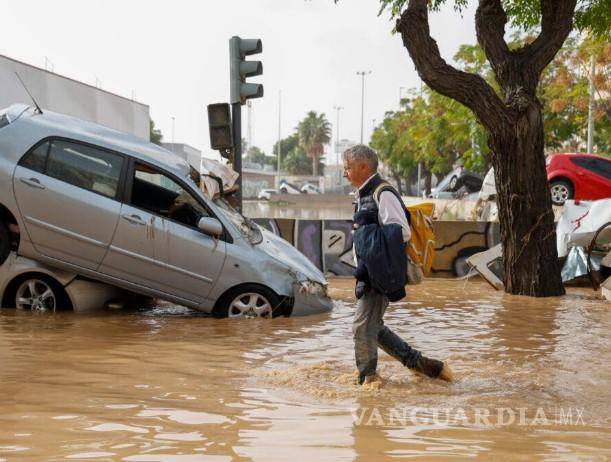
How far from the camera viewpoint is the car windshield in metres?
8.73

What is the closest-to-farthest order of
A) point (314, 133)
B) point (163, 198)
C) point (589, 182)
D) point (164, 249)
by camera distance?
1. point (164, 249)
2. point (163, 198)
3. point (589, 182)
4. point (314, 133)

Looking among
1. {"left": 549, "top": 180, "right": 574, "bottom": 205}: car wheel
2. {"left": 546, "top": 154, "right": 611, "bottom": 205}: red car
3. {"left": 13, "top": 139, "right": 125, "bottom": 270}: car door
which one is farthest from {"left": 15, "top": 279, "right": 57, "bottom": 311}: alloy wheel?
{"left": 549, "top": 180, "right": 574, "bottom": 205}: car wheel

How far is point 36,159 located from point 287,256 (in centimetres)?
269

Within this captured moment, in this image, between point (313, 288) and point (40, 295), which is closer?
point (40, 295)

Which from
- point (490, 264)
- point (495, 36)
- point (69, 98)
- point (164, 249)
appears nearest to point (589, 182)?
point (490, 264)

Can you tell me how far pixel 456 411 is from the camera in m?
4.91

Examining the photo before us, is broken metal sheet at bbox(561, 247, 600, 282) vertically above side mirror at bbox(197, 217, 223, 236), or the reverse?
side mirror at bbox(197, 217, 223, 236)

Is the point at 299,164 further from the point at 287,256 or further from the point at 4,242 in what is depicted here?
the point at 4,242

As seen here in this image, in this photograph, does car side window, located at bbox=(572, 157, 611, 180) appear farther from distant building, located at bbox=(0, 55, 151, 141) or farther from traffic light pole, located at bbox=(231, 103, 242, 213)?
traffic light pole, located at bbox=(231, 103, 242, 213)

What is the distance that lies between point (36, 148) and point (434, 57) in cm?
513

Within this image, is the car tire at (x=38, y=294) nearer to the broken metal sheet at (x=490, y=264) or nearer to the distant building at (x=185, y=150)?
the broken metal sheet at (x=490, y=264)

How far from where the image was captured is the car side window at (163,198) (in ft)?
28.1

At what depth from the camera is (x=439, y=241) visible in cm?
1405

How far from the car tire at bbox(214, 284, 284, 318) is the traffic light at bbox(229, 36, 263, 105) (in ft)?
12.0
